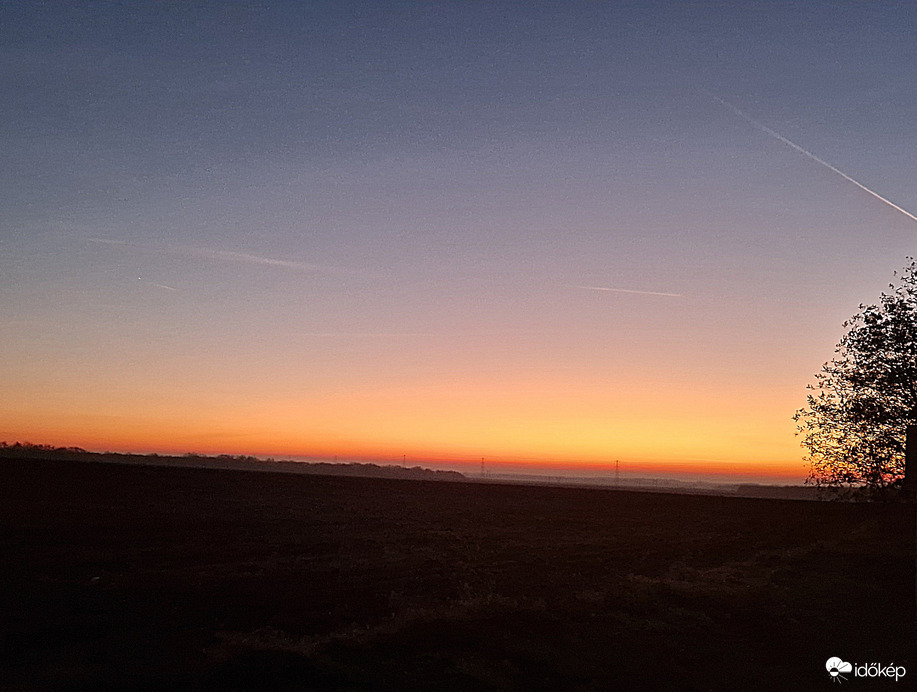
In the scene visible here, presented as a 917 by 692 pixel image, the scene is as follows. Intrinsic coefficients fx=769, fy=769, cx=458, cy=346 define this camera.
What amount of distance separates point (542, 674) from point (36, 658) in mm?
9534

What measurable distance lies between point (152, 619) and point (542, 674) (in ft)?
33.6

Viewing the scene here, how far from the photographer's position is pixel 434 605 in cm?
1966

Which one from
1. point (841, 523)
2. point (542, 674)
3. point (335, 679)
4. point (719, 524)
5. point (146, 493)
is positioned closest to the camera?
point (335, 679)

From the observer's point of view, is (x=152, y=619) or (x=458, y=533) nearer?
(x=152, y=619)

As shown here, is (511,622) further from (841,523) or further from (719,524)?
(719,524)

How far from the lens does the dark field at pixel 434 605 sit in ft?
44.5

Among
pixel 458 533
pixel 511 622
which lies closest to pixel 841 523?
pixel 458 533

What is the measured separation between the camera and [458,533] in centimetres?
4662

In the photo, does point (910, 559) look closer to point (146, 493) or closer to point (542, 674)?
point (542, 674)

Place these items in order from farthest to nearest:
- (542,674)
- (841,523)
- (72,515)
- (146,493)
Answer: (146,493) < (841,523) < (72,515) < (542,674)

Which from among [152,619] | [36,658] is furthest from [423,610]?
[36,658]

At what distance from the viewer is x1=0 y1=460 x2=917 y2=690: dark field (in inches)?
535

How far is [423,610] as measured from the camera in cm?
1805

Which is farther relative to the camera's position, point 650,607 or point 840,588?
point 840,588
